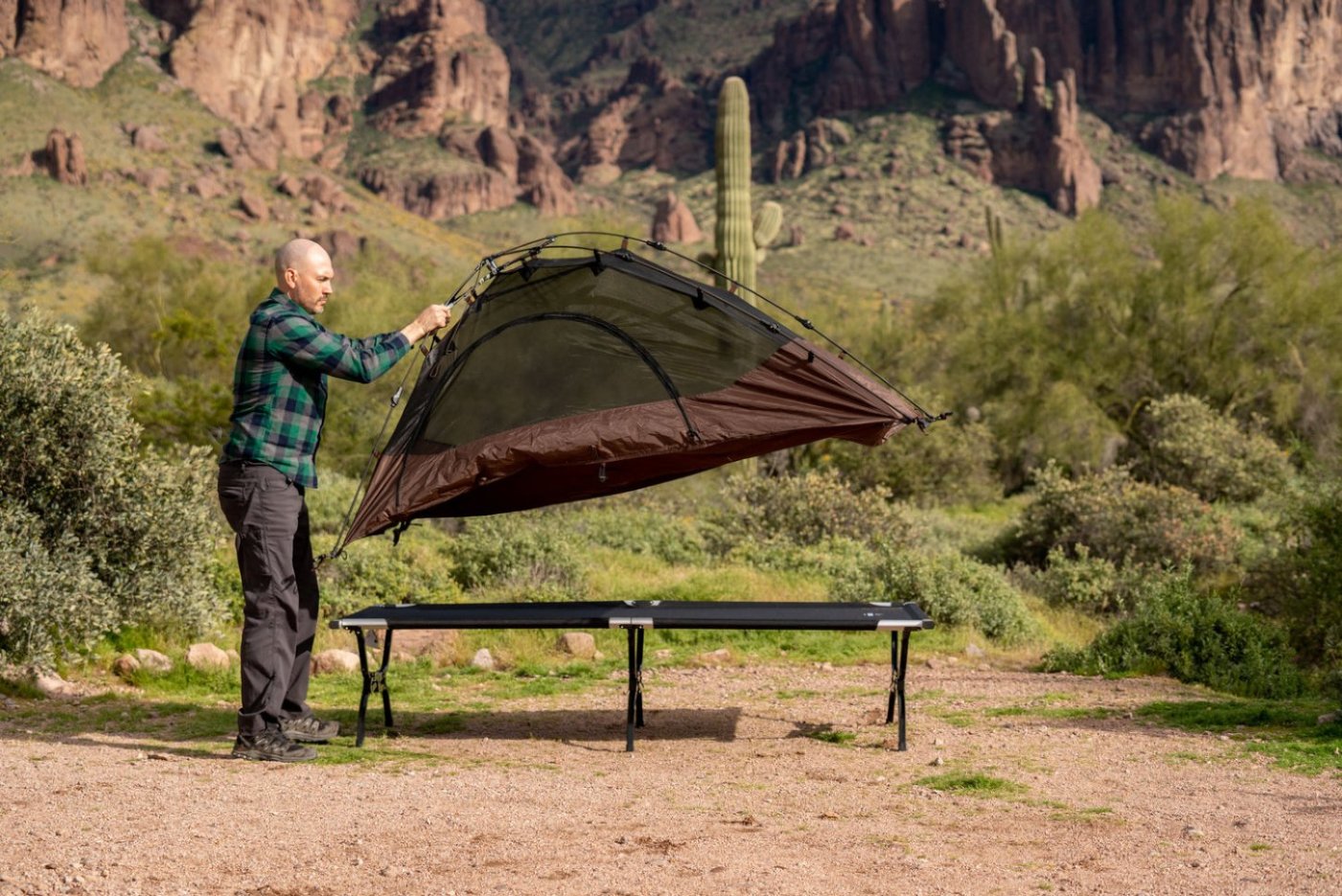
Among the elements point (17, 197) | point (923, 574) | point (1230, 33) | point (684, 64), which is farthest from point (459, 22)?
point (923, 574)

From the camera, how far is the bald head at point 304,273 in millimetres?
5941

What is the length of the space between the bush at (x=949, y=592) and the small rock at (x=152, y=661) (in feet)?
17.3

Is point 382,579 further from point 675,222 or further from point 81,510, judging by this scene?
point 675,222

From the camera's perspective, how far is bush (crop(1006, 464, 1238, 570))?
45.1 ft

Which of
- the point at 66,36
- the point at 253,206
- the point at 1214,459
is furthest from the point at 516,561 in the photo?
the point at 66,36

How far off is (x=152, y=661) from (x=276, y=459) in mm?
3290

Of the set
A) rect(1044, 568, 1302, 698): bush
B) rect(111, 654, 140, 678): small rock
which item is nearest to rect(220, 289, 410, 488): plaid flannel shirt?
rect(111, 654, 140, 678): small rock

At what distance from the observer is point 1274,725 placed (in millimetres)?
6828

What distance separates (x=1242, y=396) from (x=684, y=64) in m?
141

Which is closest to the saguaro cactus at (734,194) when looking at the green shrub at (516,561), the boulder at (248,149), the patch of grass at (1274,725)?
the green shrub at (516,561)

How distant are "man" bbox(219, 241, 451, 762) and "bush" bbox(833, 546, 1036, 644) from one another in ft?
18.9

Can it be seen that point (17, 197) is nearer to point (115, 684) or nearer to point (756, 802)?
point (115, 684)

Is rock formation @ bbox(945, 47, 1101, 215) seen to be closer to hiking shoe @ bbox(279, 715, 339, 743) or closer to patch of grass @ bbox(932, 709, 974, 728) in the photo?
patch of grass @ bbox(932, 709, 974, 728)

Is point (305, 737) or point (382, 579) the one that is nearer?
point (305, 737)
